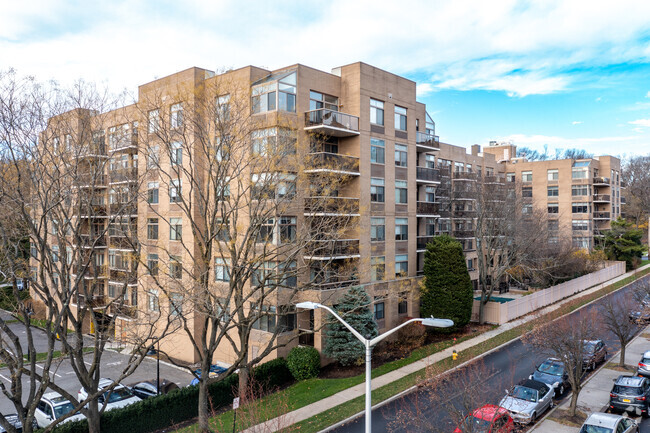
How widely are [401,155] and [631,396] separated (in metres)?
21.2

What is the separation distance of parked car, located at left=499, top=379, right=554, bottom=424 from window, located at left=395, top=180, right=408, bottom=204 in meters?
16.4

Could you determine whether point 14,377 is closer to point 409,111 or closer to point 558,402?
point 558,402

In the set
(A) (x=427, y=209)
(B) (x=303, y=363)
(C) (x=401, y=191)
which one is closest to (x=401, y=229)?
(C) (x=401, y=191)

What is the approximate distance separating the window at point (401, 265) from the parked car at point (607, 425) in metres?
18.0

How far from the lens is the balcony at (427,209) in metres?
37.7

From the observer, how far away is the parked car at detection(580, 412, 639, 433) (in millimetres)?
17625

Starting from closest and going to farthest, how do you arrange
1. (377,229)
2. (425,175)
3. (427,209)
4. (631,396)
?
(631,396)
(377,229)
(425,175)
(427,209)

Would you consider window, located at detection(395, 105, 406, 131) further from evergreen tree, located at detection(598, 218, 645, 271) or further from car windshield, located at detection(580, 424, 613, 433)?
evergreen tree, located at detection(598, 218, 645, 271)

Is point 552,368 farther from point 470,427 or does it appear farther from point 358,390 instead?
point 470,427

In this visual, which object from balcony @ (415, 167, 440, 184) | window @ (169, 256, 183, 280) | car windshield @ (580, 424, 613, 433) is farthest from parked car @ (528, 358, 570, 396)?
window @ (169, 256, 183, 280)

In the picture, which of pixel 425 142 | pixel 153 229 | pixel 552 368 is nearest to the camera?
pixel 552 368

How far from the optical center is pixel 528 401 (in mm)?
21156

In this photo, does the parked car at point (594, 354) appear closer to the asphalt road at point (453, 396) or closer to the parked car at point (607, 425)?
the asphalt road at point (453, 396)

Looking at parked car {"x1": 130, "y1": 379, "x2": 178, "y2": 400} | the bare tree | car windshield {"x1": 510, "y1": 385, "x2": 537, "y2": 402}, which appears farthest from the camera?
parked car {"x1": 130, "y1": 379, "x2": 178, "y2": 400}
